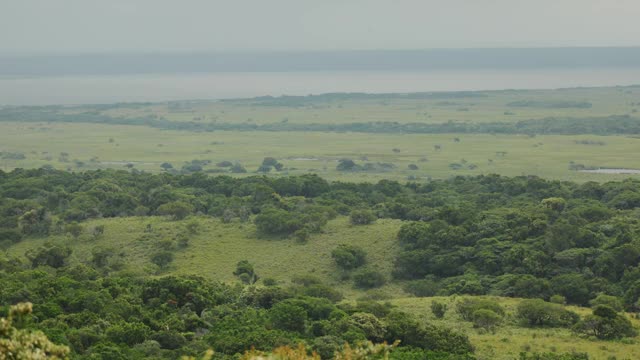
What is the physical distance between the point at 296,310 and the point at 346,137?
354 ft

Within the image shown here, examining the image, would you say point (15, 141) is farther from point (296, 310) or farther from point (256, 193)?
point (296, 310)

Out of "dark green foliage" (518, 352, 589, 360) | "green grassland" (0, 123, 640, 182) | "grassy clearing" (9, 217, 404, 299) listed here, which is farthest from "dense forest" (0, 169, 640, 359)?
"green grassland" (0, 123, 640, 182)

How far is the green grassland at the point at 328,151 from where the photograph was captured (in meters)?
107

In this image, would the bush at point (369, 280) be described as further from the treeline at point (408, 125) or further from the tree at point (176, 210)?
the treeline at point (408, 125)

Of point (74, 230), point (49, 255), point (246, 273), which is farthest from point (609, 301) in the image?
point (74, 230)

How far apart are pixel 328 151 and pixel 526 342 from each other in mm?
90523

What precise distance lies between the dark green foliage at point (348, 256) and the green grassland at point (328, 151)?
44.9 metres


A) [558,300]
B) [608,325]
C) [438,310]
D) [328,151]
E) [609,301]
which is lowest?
[328,151]

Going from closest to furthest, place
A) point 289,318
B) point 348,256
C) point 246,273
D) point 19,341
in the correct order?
point 19,341
point 289,318
point 246,273
point 348,256

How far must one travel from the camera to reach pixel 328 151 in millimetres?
125812

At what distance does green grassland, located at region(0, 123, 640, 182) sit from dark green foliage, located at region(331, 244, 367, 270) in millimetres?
44865

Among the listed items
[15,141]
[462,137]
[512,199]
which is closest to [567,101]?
[462,137]

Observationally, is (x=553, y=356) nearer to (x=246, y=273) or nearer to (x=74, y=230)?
(x=246, y=273)

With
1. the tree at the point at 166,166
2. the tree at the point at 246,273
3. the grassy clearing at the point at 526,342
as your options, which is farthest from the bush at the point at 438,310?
the tree at the point at 166,166
